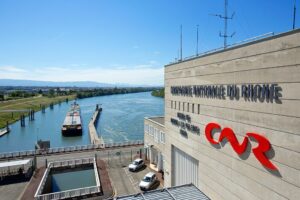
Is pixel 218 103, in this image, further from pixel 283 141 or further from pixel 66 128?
pixel 66 128

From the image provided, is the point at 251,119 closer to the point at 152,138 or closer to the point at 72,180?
the point at 152,138

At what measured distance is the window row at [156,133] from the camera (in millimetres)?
→ 32438

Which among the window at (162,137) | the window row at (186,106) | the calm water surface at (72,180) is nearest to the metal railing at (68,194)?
the calm water surface at (72,180)

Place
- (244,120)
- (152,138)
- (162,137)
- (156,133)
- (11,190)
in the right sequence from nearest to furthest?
(244,120), (11,190), (162,137), (156,133), (152,138)

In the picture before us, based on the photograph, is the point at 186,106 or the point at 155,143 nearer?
the point at 186,106

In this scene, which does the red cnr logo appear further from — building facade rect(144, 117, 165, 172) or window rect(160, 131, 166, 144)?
building facade rect(144, 117, 165, 172)

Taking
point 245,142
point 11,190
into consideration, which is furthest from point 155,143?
point 245,142

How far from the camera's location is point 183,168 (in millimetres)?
23078

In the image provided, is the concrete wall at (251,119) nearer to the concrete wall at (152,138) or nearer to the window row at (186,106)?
the window row at (186,106)

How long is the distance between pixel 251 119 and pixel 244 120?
0.57 meters

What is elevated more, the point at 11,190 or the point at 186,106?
the point at 186,106

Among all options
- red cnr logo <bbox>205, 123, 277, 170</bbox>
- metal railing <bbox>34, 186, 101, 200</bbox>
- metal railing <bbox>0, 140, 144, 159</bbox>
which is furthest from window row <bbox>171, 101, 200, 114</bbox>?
metal railing <bbox>0, 140, 144, 159</bbox>

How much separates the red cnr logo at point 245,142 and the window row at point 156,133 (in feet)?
48.0

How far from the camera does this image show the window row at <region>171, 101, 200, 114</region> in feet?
65.6
